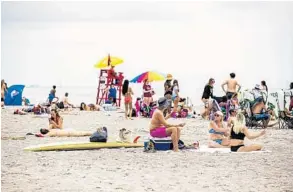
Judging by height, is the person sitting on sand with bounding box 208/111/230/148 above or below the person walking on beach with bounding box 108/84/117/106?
below

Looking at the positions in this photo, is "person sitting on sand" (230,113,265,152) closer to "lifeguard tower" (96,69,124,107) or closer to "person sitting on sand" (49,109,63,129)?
"person sitting on sand" (49,109,63,129)

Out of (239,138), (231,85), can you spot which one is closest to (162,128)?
(239,138)

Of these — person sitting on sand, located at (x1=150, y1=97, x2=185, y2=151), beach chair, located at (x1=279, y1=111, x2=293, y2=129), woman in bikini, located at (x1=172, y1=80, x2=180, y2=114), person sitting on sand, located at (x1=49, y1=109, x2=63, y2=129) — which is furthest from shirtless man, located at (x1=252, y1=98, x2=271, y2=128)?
person sitting on sand, located at (x1=150, y1=97, x2=185, y2=151)

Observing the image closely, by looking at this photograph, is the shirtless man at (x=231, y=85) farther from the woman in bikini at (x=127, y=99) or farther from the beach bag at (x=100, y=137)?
the beach bag at (x=100, y=137)

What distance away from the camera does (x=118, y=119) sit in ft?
54.2

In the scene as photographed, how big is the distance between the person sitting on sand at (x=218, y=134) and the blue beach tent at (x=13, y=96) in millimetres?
13186

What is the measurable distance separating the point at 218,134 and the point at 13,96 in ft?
44.2

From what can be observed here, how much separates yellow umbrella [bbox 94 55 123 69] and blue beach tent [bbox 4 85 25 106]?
8.53 feet

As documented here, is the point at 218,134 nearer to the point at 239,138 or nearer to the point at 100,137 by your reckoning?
the point at 239,138

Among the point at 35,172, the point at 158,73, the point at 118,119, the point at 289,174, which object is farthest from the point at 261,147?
the point at 158,73

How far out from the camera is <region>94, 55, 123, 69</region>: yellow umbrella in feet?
73.6

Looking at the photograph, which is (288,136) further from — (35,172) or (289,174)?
(35,172)

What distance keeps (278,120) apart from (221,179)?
6766mm

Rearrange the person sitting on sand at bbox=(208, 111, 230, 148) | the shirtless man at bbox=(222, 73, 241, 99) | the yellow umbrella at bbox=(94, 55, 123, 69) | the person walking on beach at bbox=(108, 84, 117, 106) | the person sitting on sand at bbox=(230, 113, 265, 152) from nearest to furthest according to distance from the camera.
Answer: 1. the person sitting on sand at bbox=(230, 113, 265, 152)
2. the person sitting on sand at bbox=(208, 111, 230, 148)
3. the shirtless man at bbox=(222, 73, 241, 99)
4. the person walking on beach at bbox=(108, 84, 117, 106)
5. the yellow umbrella at bbox=(94, 55, 123, 69)
